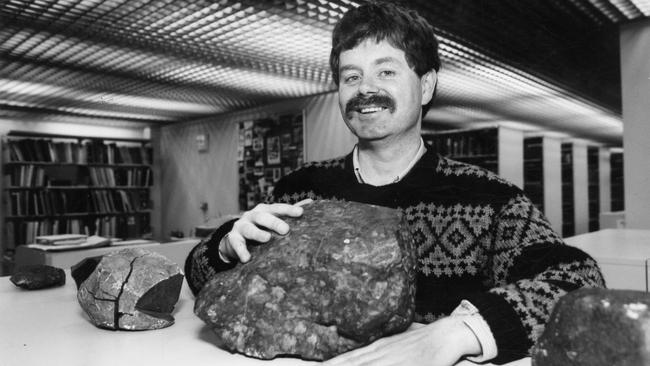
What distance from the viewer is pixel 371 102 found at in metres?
1.18

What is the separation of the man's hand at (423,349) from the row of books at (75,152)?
25.1ft

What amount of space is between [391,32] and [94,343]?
94 centimetres

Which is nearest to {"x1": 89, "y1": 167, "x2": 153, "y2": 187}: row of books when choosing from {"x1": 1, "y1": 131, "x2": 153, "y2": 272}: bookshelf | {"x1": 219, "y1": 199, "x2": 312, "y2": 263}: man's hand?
→ {"x1": 1, "y1": 131, "x2": 153, "y2": 272}: bookshelf

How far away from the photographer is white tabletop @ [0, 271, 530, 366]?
0.73 meters

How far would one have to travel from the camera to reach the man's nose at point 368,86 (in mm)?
1173

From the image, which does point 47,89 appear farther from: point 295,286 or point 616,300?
point 616,300

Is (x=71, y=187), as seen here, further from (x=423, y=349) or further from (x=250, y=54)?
(x=423, y=349)

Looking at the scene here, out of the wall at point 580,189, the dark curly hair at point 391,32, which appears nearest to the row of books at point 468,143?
the wall at point 580,189

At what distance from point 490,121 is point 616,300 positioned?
29.6 feet

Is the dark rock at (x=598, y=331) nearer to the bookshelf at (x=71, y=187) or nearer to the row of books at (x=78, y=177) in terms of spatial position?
the bookshelf at (x=71, y=187)

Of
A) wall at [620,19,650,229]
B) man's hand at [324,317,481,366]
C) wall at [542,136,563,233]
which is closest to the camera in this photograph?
man's hand at [324,317,481,366]

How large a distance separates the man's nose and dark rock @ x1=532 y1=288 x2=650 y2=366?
70 centimetres

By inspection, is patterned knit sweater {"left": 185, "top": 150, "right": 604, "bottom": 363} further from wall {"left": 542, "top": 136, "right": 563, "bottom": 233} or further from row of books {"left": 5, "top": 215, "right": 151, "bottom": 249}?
wall {"left": 542, "top": 136, "right": 563, "bottom": 233}

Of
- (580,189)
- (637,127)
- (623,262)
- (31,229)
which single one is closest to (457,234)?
(623,262)
